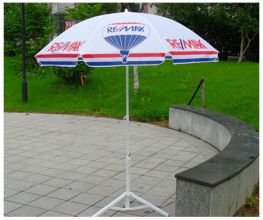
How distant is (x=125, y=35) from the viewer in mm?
3986

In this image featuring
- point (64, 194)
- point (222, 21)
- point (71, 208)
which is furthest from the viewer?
point (222, 21)

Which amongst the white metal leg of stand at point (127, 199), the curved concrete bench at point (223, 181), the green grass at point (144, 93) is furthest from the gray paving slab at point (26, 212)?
the green grass at point (144, 93)

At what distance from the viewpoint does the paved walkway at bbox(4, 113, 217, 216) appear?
5.36 metres

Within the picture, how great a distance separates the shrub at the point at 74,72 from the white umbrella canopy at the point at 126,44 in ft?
33.4

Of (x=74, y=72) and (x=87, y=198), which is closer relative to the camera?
(x=87, y=198)

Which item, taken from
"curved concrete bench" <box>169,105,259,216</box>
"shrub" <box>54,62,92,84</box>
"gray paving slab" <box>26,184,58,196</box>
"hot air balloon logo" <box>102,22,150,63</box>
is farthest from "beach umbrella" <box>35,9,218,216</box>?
"shrub" <box>54,62,92,84</box>

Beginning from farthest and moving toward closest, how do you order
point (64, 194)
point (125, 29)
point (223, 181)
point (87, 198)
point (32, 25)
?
point (32, 25), point (64, 194), point (87, 198), point (223, 181), point (125, 29)

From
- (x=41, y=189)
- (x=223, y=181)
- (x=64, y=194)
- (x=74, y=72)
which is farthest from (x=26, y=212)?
(x=74, y=72)

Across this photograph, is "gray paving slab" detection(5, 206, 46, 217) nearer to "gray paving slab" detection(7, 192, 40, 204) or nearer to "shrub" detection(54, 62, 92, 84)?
"gray paving slab" detection(7, 192, 40, 204)

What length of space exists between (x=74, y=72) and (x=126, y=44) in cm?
1100

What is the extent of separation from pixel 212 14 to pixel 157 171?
22.7 metres

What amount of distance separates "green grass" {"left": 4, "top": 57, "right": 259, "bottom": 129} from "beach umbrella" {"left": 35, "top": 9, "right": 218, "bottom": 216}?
578cm

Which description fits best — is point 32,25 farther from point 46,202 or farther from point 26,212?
point 26,212

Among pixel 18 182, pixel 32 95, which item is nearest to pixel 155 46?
pixel 18 182
